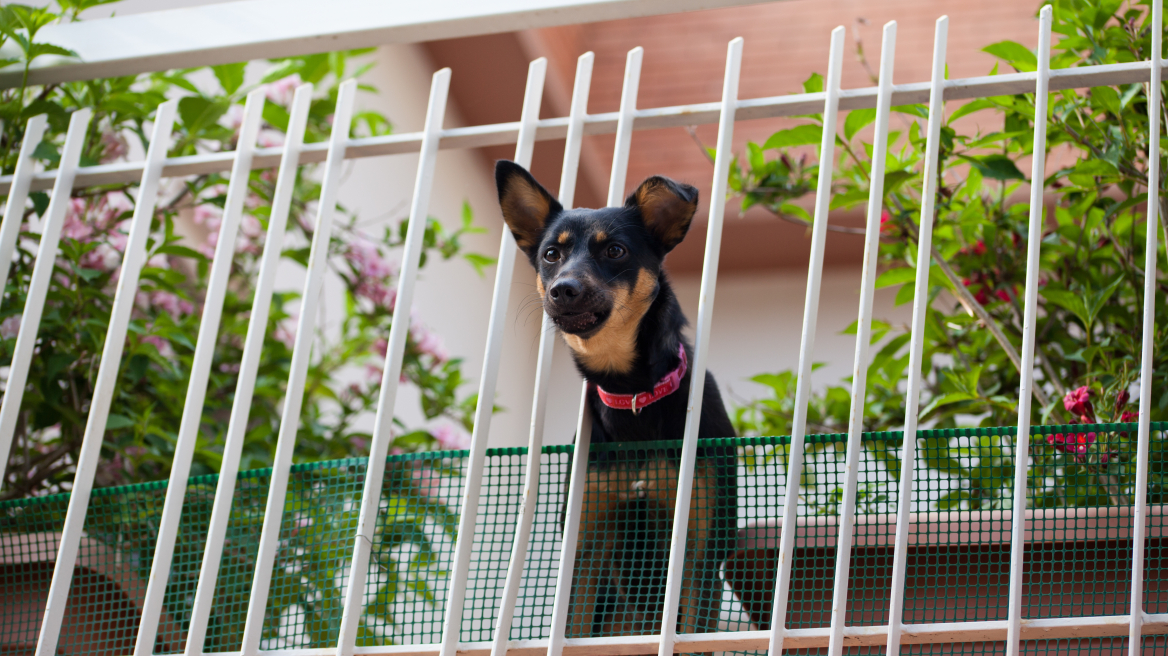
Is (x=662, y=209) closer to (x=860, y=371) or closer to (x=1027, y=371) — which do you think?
(x=860, y=371)

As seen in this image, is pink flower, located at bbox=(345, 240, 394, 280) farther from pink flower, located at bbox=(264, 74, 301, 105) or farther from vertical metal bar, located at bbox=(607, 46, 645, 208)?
vertical metal bar, located at bbox=(607, 46, 645, 208)

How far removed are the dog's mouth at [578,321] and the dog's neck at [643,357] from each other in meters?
0.12

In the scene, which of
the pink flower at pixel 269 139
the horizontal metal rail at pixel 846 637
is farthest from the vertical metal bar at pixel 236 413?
the pink flower at pixel 269 139

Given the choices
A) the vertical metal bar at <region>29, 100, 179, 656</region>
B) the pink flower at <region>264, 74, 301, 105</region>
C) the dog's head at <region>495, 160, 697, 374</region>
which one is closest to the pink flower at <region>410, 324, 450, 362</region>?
the pink flower at <region>264, 74, 301, 105</region>

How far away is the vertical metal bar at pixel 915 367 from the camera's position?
1.58 meters

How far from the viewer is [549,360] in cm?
192

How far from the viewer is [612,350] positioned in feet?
6.44

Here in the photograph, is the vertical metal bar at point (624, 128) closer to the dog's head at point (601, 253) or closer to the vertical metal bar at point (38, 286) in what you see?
the dog's head at point (601, 253)

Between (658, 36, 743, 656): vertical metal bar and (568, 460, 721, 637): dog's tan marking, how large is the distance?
0.06 meters

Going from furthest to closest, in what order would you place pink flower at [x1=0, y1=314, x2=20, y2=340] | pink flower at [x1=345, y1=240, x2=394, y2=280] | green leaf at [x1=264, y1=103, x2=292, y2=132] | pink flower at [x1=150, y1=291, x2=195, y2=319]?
pink flower at [x1=345, y1=240, x2=394, y2=280] → pink flower at [x1=150, y1=291, x2=195, y2=319] → green leaf at [x1=264, y1=103, x2=292, y2=132] → pink flower at [x1=0, y1=314, x2=20, y2=340]

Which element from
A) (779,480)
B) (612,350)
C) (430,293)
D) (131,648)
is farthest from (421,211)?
(430,293)

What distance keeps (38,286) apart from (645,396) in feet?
4.94

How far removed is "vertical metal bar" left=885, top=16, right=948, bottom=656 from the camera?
1.58m

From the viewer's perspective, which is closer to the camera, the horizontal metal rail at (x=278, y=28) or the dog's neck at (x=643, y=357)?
the dog's neck at (x=643, y=357)
